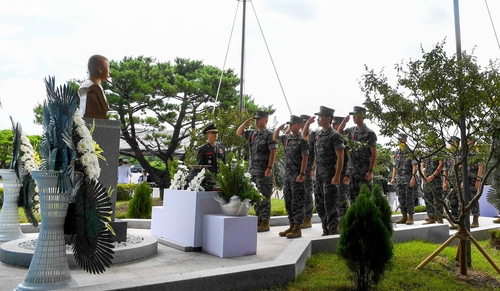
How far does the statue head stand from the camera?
5688 mm

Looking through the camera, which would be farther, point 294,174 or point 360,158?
point 360,158

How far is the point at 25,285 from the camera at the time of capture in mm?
3617

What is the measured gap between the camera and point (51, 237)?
12.3ft

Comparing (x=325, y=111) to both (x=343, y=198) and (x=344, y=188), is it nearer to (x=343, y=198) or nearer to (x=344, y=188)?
(x=344, y=188)

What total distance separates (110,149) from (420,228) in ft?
18.1

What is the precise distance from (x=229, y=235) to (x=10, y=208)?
131 inches

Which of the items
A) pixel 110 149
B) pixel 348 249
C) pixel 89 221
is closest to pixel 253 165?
pixel 110 149

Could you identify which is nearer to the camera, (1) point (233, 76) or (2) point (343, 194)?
(2) point (343, 194)

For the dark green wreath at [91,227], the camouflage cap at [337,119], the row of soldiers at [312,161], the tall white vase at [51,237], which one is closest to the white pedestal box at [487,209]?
the row of soldiers at [312,161]

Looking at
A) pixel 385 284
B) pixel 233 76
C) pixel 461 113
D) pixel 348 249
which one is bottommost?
pixel 385 284

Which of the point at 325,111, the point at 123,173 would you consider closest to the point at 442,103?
the point at 325,111

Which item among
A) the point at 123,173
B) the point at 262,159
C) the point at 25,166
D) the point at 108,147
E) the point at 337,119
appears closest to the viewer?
the point at 108,147

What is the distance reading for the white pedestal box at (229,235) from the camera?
528cm

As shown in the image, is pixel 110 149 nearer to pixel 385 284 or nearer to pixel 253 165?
pixel 253 165
